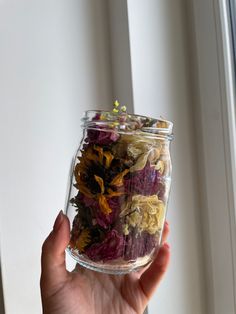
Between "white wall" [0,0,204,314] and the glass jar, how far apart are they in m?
0.27

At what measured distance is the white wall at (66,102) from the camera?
2.68 ft

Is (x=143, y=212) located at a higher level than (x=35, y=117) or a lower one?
lower

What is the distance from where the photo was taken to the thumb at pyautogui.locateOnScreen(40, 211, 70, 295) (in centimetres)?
59

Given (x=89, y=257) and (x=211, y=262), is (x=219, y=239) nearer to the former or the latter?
(x=211, y=262)

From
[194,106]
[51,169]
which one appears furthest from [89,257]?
[194,106]

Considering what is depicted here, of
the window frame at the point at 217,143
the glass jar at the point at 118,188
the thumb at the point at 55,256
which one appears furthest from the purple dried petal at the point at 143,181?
the window frame at the point at 217,143

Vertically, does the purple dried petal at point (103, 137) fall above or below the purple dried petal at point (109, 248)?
above

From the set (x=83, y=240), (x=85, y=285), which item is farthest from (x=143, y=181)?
(x=85, y=285)

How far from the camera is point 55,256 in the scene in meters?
0.61

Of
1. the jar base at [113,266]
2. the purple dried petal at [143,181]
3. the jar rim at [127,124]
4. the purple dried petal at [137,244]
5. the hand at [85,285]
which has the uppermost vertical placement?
the jar rim at [127,124]

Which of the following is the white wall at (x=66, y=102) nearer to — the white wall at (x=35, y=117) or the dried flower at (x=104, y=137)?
the white wall at (x=35, y=117)

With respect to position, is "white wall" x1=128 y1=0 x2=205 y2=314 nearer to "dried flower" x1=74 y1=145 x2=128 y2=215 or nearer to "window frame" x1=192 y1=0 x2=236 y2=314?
"window frame" x1=192 y1=0 x2=236 y2=314

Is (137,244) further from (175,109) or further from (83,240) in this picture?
(175,109)

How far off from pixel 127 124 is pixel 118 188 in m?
0.08
